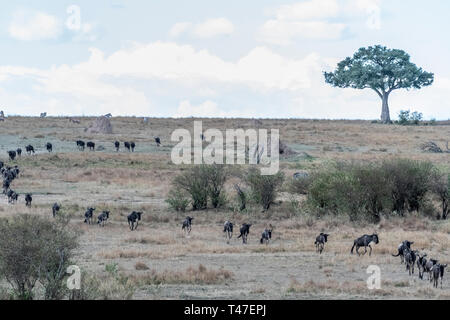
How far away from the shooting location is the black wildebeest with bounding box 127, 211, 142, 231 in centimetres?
2967

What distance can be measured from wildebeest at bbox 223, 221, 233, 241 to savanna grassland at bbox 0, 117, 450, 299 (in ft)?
0.87

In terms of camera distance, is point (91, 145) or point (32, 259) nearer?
point (32, 259)

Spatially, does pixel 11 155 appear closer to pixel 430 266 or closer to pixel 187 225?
pixel 187 225

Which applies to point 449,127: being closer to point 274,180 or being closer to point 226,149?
point 226,149

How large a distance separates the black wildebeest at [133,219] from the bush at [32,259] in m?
11.3

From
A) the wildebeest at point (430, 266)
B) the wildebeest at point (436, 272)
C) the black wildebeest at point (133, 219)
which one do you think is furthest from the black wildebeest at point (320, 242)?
the black wildebeest at point (133, 219)

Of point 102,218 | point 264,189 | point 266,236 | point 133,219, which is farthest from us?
point 264,189

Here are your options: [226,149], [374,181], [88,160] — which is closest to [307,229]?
[374,181]

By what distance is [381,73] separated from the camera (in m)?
112

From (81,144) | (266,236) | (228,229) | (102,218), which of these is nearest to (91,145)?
(81,144)

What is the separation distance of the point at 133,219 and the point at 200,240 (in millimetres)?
3336

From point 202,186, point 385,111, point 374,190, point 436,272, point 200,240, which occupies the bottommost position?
point 436,272

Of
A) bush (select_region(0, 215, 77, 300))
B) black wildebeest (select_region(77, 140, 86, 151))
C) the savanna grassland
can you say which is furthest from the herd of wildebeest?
black wildebeest (select_region(77, 140, 86, 151))
